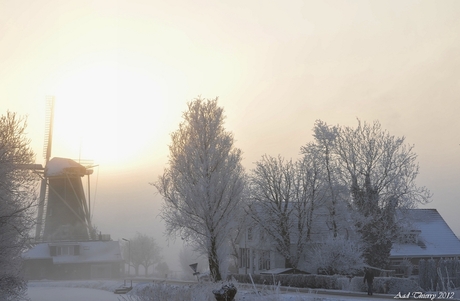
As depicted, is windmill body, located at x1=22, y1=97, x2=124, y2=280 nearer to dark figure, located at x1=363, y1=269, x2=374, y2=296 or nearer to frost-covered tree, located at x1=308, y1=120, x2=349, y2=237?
frost-covered tree, located at x1=308, y1=120, x2=349, y2=237

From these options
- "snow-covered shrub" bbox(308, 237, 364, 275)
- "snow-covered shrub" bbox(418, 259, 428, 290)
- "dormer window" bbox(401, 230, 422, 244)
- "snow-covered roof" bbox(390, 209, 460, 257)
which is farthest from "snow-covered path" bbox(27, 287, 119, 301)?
"dormer window" bbox(401, 230, 422, 244)

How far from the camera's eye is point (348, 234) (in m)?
47.6

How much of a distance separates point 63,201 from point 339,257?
42.9m

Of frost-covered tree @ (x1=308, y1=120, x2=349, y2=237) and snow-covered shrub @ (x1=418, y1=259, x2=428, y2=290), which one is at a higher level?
frost-covered tree @ (x1=308, y1=120, x2=349, y2=237)

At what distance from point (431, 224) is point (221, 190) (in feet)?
102

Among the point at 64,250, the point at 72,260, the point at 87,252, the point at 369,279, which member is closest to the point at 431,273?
the point at 369,279

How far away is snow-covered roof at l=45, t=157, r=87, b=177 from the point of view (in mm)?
72062

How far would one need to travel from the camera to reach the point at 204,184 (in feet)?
107

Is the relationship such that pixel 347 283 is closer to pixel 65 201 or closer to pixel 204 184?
pixel 204 184

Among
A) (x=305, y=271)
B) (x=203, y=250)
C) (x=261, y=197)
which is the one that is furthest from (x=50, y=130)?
(x=203, y=250)

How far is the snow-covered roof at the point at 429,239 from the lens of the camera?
4956 cm

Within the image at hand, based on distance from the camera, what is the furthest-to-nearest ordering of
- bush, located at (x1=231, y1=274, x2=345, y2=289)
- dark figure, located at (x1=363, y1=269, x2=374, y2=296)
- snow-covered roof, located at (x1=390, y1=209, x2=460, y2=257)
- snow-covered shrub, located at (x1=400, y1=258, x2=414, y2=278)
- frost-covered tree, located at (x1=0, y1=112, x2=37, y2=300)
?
snow-covered roof, located at (x1=390, y1=209, x2=460, y2=257), snow-covered shrub, located at (x1=400, y1=258, x2=414, y2=278), bush, located at (x1=231, y1=274, x2=345, y2=289), dark figure, located at (x1=363, y1=269, x2=374, y2=296), frost-covered tree, located at (x1=0, y1=112, x2=37, y2=300)

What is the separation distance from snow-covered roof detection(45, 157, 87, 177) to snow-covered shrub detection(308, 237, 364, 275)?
41766mm

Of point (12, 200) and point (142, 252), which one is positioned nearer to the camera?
point (12, 200)
